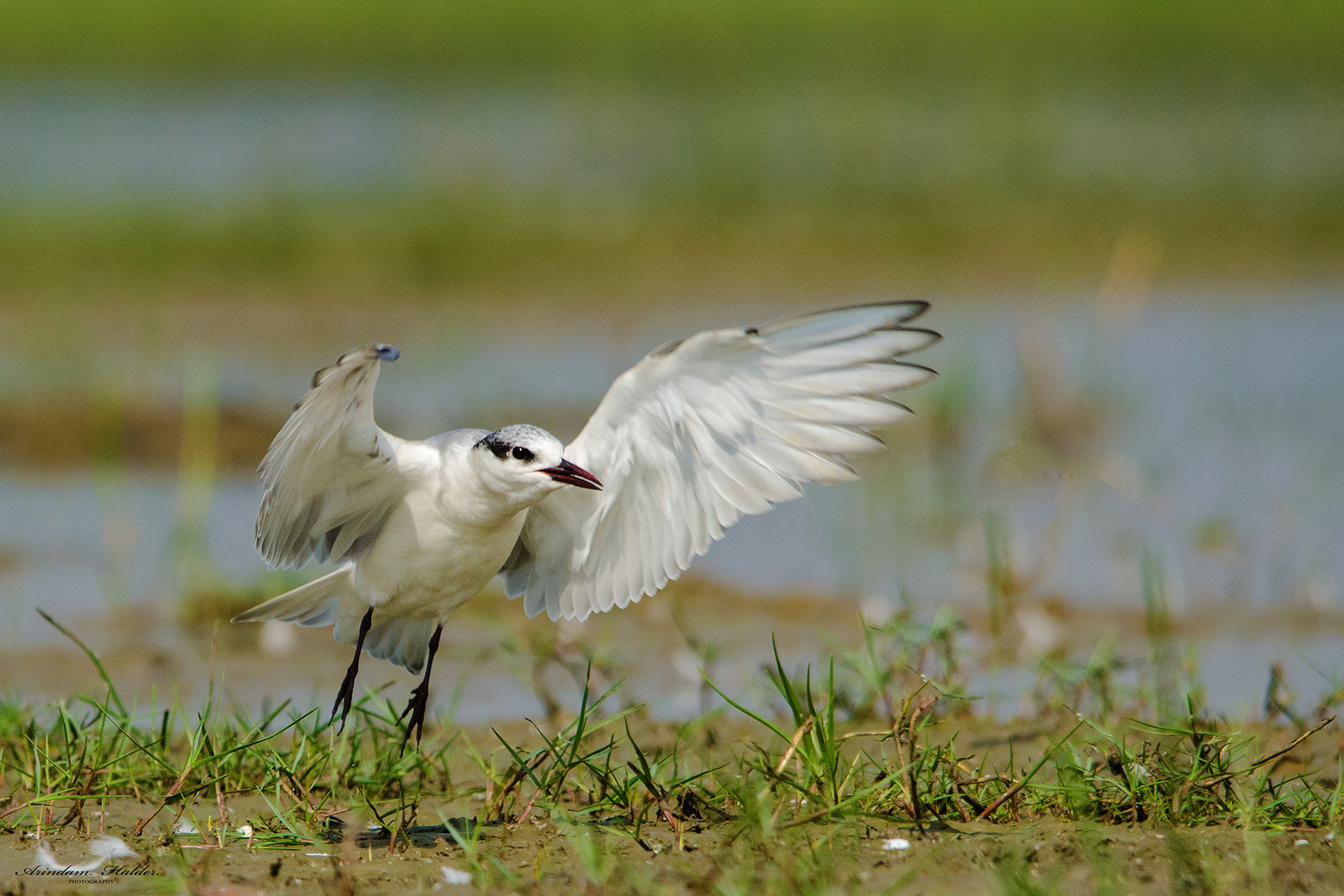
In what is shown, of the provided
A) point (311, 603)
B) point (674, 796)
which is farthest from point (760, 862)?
point (311, 603)

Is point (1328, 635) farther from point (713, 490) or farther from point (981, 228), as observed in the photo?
point (981, 228)

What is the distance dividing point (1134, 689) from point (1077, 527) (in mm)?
3058

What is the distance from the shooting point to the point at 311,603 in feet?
17.3

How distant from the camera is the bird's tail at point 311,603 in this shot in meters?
5.08

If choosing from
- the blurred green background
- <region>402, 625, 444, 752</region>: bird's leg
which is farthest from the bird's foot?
the blurred green background

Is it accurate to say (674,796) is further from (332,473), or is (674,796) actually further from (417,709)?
(332,473)

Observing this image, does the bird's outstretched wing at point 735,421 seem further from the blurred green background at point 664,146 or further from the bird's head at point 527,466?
the blurred green background at point 664,146

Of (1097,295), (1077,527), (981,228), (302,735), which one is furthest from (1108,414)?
(302,735)

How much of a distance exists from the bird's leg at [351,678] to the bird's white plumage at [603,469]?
8 centimetres

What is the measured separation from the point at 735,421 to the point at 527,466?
2.00ft

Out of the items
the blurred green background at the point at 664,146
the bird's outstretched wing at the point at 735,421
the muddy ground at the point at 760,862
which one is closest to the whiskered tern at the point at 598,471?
the bird's outstretched wing at the point at 735,421

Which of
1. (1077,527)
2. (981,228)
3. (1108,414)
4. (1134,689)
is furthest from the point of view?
(981,228)

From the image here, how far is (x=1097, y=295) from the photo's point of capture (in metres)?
12.5

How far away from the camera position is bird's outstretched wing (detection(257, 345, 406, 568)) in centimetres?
412
